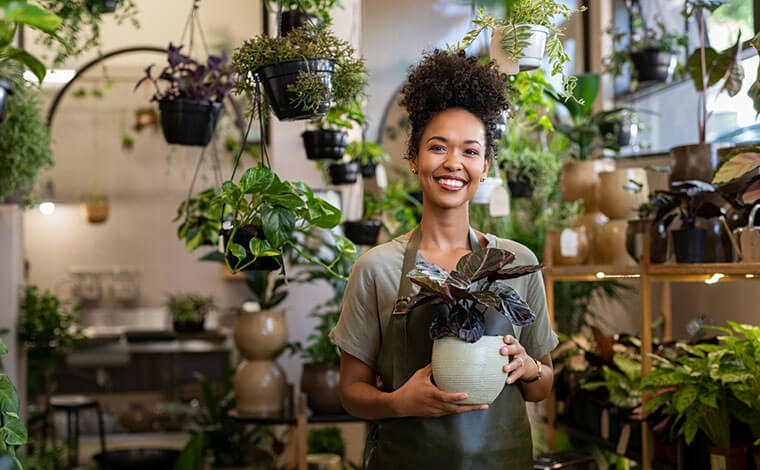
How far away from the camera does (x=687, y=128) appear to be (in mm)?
4070

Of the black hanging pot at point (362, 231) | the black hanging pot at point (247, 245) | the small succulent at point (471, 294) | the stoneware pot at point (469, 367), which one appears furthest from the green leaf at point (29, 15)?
the black hanging pot at point (362, 231)

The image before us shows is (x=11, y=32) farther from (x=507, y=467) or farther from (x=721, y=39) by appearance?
(x=721, y=39)

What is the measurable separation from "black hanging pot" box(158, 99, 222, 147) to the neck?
4.49 ft

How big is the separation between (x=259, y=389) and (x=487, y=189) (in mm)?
1281

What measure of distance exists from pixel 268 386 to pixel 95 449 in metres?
3.45

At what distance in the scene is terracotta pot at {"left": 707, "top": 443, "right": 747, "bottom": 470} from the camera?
2.17 meters

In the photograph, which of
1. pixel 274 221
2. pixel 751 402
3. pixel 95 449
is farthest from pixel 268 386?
pixel 95 449

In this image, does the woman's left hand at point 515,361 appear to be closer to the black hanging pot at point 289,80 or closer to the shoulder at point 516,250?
the shoulder at point 516,250

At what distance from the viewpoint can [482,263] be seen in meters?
1.30

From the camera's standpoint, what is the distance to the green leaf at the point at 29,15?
959 millimetres

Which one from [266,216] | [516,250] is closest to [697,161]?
[516,250]

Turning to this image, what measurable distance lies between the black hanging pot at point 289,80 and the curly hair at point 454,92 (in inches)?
17.5

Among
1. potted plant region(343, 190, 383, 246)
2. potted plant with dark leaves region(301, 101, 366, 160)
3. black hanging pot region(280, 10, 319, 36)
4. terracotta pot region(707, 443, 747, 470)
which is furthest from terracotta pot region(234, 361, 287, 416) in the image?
terracotta pot region(707, 443, 747, 470)

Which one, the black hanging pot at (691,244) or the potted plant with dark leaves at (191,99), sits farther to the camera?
the potted plant with dark leaves at (191,99)
